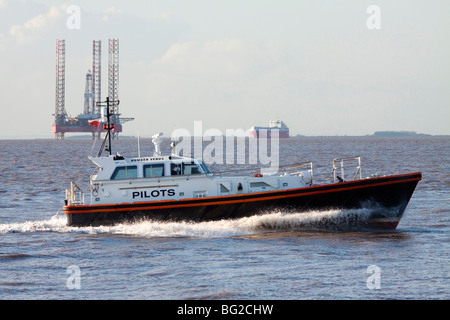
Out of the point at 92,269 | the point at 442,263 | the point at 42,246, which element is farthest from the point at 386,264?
the point at 42,246

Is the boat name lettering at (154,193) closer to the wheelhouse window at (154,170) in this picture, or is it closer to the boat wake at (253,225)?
the wheelhouse window at (154,170)

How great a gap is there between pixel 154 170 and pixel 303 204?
4.57m

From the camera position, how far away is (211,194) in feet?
67.9

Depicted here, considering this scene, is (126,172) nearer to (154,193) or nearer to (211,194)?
(154,193)

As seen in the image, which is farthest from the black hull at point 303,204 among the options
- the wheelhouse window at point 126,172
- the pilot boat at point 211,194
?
the wheelhouse window at point 126,172

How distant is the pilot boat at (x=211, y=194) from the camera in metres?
20.3

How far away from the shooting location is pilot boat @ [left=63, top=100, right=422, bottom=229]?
800 inches

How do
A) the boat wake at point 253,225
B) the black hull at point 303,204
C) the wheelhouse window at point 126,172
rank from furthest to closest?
the wheelhouse window at point 126,172
the boat wake at point 253,225
the black hull at point 303,204

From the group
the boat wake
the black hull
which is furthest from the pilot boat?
the boat wake

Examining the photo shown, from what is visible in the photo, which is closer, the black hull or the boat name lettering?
the black hull

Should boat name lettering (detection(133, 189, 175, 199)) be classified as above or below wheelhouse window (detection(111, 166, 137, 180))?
below

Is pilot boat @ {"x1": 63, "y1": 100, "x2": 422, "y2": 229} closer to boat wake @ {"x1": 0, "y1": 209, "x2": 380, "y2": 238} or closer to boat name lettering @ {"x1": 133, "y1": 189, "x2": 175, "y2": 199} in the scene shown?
boat name lettering @ {"x1": 133, "y1": 189, "x2": 175, "y2": 199}

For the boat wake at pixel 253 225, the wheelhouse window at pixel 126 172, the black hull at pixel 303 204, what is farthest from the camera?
the wheelhouse window at pixel 126 172
